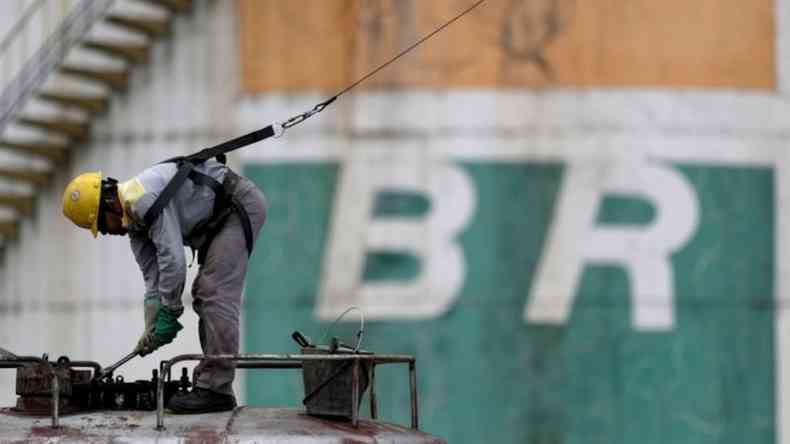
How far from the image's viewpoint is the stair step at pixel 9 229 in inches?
1163

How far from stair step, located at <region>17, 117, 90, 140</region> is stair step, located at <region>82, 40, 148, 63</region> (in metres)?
0.99

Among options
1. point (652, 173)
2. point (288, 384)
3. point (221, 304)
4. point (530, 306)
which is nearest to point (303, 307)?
point (288, 384)

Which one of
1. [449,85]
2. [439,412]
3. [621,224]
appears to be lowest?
[439,412]

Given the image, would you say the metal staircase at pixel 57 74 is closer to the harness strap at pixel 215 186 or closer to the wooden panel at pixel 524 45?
the wooden panel at pixel 524 45

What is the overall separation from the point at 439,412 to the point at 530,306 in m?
1.71

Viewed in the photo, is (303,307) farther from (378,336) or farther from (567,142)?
(567,142)

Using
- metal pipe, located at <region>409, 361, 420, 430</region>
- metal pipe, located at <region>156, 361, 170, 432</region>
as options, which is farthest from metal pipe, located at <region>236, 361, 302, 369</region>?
metal pipe, located at <region>156, 361, 170, 432</region>

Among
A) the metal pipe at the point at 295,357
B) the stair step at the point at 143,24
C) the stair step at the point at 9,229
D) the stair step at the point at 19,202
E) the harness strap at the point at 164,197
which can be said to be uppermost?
the stair step at the point at 143,24

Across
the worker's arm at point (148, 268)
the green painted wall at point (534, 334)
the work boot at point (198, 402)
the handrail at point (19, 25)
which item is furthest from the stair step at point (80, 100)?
the work boot at point (198, 402)

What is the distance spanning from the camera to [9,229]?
2956cm

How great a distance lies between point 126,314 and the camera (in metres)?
29.0

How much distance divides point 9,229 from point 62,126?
61.6 inches

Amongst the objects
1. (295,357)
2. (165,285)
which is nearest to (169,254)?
(165,285)

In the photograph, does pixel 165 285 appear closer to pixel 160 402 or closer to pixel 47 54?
pixel 160 402
